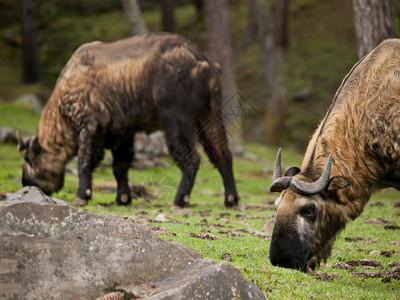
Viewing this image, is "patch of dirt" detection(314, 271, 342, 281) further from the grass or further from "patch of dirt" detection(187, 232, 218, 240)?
"patch of dirt" detection(187, 232, 218, 240)

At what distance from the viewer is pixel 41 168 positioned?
31.8 feet

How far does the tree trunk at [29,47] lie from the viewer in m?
23.9

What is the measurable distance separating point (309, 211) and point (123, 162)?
554 centimetres

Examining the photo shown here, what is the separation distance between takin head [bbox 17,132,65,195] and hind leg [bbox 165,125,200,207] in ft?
7.30

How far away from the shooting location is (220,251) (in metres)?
5.71

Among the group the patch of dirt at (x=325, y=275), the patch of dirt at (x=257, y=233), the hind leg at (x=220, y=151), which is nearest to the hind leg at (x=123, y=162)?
the hind leg at (x=220, y=151)

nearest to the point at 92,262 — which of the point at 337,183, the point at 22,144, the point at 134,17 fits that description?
the point at 337,183

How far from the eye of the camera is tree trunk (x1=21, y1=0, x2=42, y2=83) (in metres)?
23.9

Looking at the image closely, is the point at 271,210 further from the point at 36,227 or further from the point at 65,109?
the point at 36,227

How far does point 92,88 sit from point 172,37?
64.9 inches

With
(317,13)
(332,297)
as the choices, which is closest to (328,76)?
(317,13)

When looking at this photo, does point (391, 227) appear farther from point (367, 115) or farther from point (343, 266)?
point (367, 115)

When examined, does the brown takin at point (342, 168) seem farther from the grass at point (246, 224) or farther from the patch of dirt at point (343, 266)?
the patch of dirt at point (343, 266)

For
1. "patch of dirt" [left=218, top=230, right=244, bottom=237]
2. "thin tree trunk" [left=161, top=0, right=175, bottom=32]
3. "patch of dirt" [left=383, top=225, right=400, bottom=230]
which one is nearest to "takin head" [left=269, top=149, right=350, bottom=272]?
"patch of dirt" [left=218, top=230, right=244, bottom=237]
